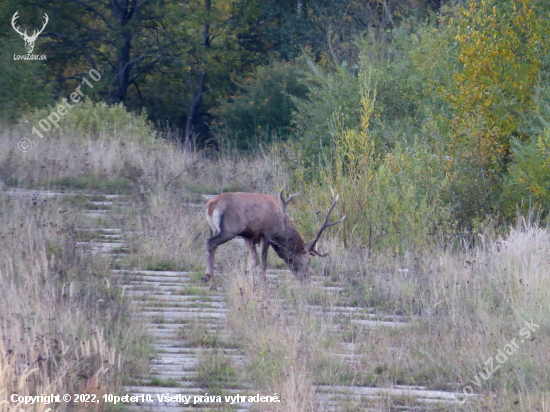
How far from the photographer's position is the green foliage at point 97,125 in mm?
18344

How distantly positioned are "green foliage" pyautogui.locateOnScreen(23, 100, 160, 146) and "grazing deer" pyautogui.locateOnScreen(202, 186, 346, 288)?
33.0ft

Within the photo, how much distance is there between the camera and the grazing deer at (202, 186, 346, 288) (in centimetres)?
852

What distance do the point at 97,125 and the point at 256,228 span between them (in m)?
11.3

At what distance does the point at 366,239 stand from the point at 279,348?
480 cm

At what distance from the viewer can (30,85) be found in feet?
69.8

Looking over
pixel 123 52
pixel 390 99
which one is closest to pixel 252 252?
pixel 390 99

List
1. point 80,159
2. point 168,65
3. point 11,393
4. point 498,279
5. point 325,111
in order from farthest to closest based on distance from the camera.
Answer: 1. point 168,65
2. point 80,159
3. point 325,111
4. point 498,279
5. point 11,393

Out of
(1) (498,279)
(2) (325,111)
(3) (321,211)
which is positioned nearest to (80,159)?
(2) (325,111)

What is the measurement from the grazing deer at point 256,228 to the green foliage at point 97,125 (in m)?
10.1

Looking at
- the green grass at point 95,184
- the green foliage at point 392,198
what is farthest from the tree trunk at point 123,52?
the green foliage at point 392,198

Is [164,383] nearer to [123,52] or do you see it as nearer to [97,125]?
[97,125]

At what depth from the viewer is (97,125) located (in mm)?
18875

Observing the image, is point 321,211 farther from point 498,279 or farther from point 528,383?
point 528,383

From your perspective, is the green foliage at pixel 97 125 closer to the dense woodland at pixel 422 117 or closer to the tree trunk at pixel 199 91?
the dense woodland at pixel 422 117
